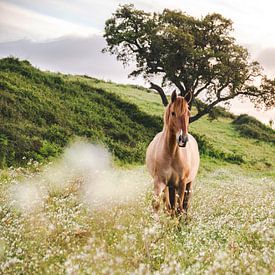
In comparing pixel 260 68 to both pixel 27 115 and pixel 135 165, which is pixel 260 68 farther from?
pixel 27 115

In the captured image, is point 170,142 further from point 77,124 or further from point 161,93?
point 161,93

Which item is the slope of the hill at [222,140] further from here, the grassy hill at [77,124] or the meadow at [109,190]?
the meadow at [109,190]

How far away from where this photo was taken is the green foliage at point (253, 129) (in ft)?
135

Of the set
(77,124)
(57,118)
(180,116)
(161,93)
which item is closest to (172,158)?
(180,116)

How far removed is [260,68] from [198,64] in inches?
239

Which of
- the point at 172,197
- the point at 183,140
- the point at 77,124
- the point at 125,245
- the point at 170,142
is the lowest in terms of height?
the point at 77,124

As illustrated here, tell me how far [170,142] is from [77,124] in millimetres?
16300

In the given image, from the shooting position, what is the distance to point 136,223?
8.45 m

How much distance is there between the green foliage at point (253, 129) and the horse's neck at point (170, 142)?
31.4 meters

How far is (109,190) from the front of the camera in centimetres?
1302

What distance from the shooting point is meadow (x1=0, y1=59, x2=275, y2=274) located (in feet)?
21.5

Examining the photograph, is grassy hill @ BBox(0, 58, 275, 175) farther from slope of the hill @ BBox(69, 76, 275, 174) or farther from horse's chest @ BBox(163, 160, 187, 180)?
horse's chest @ BBox(163, 160, 187, 180)

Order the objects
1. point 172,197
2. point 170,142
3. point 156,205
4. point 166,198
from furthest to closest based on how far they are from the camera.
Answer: point 172,197 → point 166,198 → point 170,142 → point 156,205

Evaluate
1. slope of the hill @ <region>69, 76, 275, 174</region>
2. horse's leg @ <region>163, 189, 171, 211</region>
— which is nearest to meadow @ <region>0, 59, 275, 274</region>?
slope of the hill @ <region>69, 76, 275, 174</region>
